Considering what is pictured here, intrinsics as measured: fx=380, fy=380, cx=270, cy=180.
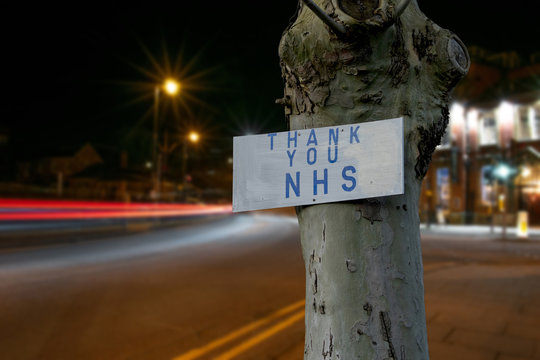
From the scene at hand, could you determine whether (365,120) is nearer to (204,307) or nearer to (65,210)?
(204,307)

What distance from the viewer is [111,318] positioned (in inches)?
199

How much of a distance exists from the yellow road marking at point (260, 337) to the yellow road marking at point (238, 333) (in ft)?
0.61

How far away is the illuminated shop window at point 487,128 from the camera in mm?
28312

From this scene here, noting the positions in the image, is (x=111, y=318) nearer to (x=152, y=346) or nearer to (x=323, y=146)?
(x=152, y=346)

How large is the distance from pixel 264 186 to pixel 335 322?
0.63m

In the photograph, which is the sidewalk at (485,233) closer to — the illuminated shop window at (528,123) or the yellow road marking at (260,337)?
the illuminated shop window at (528,123)

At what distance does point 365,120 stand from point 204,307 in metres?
4.80

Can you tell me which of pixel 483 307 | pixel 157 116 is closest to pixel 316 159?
pixel 483 307

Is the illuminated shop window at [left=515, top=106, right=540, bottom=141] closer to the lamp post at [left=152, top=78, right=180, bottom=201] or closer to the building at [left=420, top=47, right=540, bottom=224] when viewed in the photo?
the building at [left=420, top=47, right=540, bottom=224]

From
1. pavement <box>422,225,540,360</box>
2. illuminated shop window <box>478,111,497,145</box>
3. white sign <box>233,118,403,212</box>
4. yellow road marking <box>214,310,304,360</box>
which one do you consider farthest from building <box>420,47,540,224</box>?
white sign <box>233,118,403,212</box>

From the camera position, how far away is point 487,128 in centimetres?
2877

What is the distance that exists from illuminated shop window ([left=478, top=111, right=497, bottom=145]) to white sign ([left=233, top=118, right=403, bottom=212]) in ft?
102

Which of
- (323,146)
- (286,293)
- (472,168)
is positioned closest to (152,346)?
(286,293)

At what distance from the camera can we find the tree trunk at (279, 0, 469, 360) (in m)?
1.47
